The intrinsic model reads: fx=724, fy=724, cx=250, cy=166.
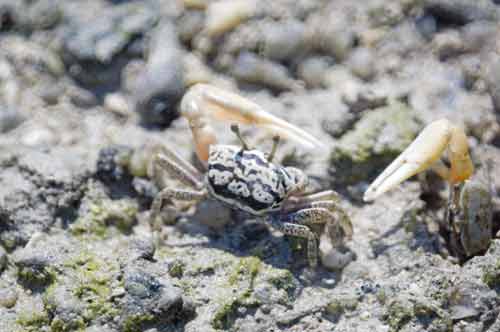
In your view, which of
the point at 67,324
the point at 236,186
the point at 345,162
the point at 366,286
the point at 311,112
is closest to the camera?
the point at 67,324

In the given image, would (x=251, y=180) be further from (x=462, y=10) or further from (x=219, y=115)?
(x=462, y=10)

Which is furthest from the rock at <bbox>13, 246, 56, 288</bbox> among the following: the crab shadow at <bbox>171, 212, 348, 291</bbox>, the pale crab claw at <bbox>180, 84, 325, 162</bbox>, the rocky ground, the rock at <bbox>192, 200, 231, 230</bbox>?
the pale crab claw at <bbox>180, 84, 325, 162</bbox>

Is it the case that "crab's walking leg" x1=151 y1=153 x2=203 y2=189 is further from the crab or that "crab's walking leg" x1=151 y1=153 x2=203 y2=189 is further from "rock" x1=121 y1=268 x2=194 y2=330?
"rock" x1=121 y1=268 x2=194 y2=330

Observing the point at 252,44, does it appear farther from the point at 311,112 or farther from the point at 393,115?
the point at 393,115

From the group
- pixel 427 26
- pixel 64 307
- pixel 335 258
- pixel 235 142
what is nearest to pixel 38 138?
pixel 235 142

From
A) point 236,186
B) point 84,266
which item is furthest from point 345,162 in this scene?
point 84,266

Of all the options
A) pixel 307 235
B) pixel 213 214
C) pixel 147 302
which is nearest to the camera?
pixel 147 302

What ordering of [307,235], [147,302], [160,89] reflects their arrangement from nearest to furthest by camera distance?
[147,302], [307,235], [160,89]
